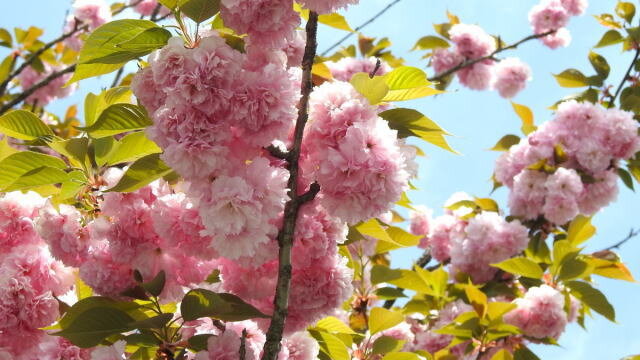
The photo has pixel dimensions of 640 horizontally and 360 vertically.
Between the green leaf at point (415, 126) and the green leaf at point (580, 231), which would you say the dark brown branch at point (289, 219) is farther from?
the green leaf at point (580, 231)

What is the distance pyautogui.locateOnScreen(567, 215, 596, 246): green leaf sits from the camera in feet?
9.91

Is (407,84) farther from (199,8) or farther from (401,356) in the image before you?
(401,356)

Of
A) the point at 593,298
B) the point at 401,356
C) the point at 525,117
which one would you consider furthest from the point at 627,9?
the point at 401,356

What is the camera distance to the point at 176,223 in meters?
1.33

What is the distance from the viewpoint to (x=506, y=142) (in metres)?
3.68

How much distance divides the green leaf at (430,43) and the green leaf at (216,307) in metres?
3.74

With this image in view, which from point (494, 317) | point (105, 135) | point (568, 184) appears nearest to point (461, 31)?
point (568, 184)

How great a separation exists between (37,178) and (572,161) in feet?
9.23

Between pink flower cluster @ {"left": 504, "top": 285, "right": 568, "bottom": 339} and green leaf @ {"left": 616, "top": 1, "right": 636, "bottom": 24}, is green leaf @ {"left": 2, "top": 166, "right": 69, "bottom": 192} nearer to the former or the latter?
pink flower cluster @ {"left": 504, "top": 285, "right": 568, "bottom": 339}

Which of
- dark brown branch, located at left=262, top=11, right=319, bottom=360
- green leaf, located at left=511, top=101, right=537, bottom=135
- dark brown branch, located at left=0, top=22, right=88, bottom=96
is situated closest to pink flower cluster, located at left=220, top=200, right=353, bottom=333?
dark brown branch, located at left=262, top=11, right=319, bottom=360

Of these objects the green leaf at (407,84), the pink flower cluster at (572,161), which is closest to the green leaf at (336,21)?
the green leaf at (407,84)

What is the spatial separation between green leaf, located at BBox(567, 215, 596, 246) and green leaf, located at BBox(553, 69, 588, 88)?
107 centimetres

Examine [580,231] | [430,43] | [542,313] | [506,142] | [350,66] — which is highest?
[430,43]

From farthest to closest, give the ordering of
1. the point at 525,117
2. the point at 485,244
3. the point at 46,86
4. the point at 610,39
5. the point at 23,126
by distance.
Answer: the point at 46,86, the point at 610,39, the point at 525,117, the point at 485,244, the point at 23,126
